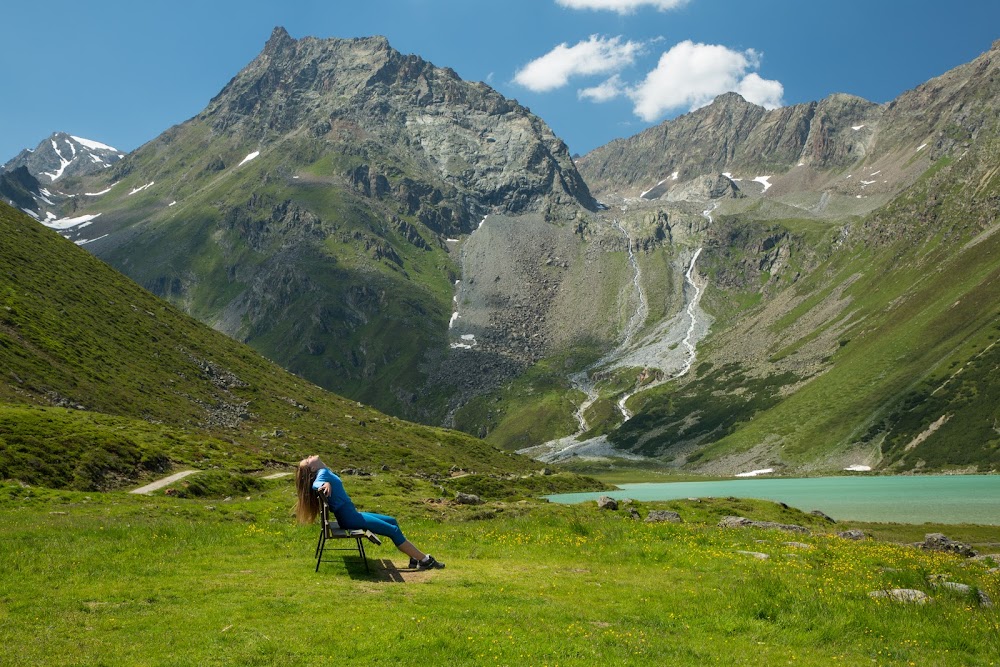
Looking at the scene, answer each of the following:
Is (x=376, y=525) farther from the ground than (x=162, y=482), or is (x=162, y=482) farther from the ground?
(x=162, y=482)

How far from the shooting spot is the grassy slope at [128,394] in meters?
54.8

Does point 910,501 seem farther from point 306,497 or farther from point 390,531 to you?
point 306,497

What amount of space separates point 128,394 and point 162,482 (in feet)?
182

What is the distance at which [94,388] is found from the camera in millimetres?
94000

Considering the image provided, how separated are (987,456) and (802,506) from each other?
4514 inches

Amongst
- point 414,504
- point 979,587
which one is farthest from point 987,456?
point 979,587

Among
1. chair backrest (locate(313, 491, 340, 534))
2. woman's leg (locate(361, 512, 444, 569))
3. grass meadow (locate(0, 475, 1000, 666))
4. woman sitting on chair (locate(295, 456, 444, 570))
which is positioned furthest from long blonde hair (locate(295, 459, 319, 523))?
grass meadow (locate(0, 475, 1000, 666))

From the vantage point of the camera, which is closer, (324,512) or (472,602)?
(472,602)

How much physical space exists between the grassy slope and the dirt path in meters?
2.27

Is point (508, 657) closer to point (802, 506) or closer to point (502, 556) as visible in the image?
point (502, 556)

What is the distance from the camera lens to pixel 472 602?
17.6 metres

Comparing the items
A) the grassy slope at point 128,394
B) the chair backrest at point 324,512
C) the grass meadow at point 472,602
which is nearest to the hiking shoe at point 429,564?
the grass meadow at point 472,602

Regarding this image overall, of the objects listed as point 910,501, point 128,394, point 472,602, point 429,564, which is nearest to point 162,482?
point 429,564

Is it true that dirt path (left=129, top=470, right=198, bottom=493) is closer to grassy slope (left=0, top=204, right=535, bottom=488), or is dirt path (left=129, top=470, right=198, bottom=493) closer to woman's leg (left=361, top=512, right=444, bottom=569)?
grassy slope (left=0, top=204, right=535, bottom=488)
